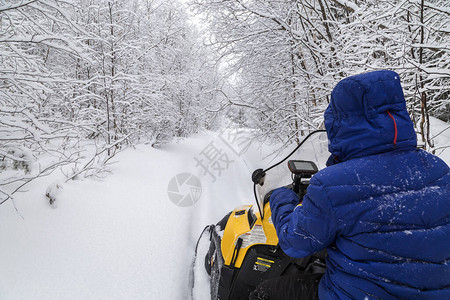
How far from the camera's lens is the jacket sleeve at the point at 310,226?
1.04m

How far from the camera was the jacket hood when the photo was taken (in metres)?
1.03

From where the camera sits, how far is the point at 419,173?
1002 millimetres

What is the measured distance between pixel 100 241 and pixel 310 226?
2568mm

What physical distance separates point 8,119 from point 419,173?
10.7ft

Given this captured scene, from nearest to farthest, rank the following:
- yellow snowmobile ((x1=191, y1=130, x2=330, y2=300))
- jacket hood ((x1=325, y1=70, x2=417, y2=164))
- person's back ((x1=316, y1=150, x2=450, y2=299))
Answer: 1. person's back ((x1=316, y1=150, x2=450, y2=299))
2. jacket hood ((x1=325, y1=70, x2=417, y2=164))
3. yellow snowmobile ((x1=191, y1=130, x2=330, y2=300))

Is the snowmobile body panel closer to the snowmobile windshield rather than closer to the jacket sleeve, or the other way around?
the snowmobile windshield

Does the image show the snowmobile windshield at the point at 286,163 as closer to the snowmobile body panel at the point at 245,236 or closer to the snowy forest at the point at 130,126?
the snowmobile body panel at the point at 245,236

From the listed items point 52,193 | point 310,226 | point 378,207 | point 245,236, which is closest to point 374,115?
point 378,207

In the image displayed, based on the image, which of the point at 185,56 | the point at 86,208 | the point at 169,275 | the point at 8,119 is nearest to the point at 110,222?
the point at 86,208

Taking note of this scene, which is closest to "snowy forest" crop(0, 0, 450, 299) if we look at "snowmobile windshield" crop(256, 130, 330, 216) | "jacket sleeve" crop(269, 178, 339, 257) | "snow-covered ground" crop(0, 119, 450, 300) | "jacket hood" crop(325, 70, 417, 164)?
"snow-covered ground" crop(0, 119, 450, 300)

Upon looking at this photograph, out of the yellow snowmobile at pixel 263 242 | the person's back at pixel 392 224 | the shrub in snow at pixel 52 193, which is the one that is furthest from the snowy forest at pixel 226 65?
the person's back at pixel 392 224

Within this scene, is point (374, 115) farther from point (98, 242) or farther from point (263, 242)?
point (98, 242)

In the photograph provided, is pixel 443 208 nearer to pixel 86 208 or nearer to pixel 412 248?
pixel 412 248

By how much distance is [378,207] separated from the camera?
38.1 inches
